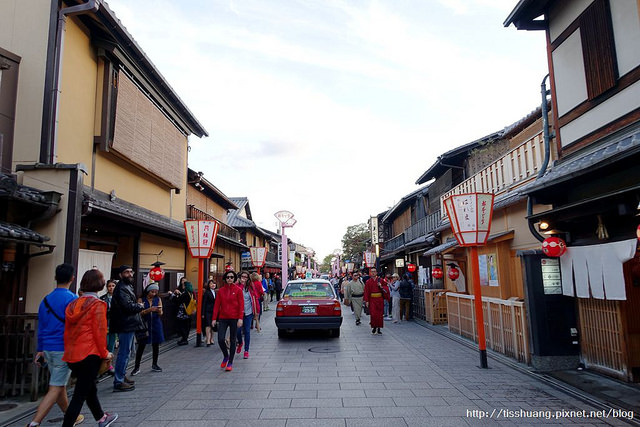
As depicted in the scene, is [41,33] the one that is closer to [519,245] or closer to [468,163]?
[519,245]

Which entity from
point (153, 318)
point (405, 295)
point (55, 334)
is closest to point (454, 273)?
point (405, 295)

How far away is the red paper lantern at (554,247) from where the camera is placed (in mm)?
7410

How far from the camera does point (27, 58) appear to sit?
8.27 m

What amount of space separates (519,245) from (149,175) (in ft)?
35.3

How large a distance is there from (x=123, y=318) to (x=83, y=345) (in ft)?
7.11

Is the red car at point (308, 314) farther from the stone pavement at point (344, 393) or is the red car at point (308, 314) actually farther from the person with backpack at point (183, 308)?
the person with backpack at point (183, 308)

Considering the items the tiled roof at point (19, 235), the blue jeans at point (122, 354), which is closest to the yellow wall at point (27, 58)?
the tiled roof at point (19, 235)

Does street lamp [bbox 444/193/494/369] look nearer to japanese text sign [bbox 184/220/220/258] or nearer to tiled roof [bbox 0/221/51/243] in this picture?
japanese text sign [bbox 184/220/220/258]

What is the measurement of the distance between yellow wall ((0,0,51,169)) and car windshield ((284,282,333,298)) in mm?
7342

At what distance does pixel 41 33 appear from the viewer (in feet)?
27.3

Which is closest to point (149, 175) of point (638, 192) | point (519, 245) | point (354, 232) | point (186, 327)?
point (186, 327)

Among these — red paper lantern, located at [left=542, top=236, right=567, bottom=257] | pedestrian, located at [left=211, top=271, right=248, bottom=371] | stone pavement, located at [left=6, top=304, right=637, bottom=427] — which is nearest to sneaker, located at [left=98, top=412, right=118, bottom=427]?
stone pavement, located at [left=6, top=304, right=637, bottom=427]

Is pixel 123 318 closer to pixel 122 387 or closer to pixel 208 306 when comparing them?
pixel 122 387

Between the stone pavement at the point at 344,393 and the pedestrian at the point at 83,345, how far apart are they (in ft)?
3.21
